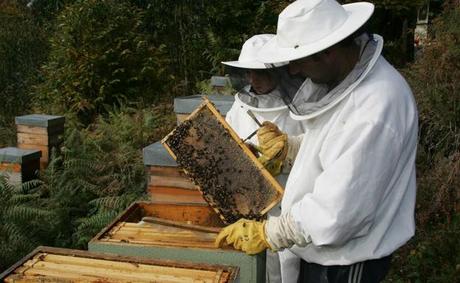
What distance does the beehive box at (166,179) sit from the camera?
153 inches

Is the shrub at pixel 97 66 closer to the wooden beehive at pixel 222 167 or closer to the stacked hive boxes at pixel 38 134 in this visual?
the stacked hive boxes at pixel 38 134

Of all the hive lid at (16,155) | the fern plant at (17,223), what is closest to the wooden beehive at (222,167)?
the fern plant at (17,223)

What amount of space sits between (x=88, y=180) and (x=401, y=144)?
12.8 feet

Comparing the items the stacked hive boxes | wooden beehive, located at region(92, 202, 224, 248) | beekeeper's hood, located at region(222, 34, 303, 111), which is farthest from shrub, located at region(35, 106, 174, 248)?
beekeeper's hood, located at region(222, 34, 303, 111)

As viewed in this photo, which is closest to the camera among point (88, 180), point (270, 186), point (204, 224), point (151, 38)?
point (270, 186)

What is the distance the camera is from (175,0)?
962 cm

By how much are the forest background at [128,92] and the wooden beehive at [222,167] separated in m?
1.71

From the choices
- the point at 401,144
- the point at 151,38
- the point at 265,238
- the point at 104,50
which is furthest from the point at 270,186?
the point at 151,38

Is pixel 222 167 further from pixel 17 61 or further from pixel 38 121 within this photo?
pixel 17 61

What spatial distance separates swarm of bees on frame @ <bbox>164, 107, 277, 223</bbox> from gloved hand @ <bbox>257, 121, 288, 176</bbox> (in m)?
0.13

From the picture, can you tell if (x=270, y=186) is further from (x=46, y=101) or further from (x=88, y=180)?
(x=46, y=101)

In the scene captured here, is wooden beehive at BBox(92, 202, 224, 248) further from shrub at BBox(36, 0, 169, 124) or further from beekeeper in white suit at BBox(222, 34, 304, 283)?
shrub at BBox(36, 0, 169, 124)

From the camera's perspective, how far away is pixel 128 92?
7840mm

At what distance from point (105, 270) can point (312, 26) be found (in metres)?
1.24
